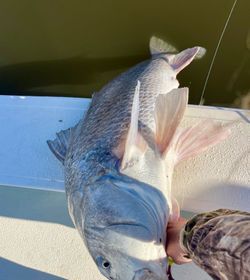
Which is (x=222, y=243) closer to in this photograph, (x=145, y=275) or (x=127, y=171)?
(x=145, y=275)

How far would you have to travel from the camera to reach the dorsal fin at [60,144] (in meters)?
1.96

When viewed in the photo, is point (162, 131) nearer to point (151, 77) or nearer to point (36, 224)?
point (151, 77)

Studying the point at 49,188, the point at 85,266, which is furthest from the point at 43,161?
the point at 85,266

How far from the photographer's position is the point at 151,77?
2.09 metres

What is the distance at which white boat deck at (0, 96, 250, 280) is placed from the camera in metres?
1.81

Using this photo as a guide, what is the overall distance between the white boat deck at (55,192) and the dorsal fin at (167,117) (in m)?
0.25

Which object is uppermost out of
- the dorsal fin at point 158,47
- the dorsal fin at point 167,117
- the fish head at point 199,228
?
the dorsal fin at point 158,47

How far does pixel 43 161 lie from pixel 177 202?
0.76 m

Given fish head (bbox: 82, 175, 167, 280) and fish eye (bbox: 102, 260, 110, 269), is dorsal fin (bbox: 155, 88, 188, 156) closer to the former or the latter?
fish head (bbox: 82, 175, 167, 280)

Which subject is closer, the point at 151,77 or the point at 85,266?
the point at 85,266

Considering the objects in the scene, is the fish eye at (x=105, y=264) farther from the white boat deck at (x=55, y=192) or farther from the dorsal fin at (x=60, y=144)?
the dorsal fin at (x=60, y=144)

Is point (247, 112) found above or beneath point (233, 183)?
above

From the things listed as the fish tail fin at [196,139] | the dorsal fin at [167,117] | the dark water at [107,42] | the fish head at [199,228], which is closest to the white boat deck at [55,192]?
the fish tail fin at [196,139]

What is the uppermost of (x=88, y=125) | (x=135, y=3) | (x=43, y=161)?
(x=135, y=3)
